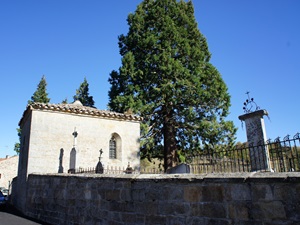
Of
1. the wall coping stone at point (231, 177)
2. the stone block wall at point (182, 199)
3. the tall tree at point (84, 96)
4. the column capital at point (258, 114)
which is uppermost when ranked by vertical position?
the tall tree at point (84, 96)

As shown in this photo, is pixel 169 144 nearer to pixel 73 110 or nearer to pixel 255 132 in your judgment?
pixel 73 110

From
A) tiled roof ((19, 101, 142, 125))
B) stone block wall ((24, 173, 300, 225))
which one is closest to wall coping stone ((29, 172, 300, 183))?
stone block wall ((24, 173, 300, 225))

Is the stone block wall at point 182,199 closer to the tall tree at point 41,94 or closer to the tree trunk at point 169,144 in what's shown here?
the tree trunk at point 169,144

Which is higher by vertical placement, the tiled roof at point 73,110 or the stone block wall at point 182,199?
the tiled roof at point 73,110

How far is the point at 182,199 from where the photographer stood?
13.5 feet

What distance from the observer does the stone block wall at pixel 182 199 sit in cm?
312

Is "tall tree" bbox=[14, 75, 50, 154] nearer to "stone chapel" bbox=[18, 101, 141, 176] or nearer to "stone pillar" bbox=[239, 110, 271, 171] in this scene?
"stone chapel" bbox=[18, 101, 141, 176]

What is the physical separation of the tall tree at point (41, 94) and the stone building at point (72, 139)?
65.0 feet

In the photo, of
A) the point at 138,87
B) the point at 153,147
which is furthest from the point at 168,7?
the point at 153,147

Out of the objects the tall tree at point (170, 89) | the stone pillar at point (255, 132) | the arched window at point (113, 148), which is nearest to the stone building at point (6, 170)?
the tall tree at point (170, 89)

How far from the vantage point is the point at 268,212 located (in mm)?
3166

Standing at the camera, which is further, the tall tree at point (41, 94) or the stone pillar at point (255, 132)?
the tall tree at point (41, 94)

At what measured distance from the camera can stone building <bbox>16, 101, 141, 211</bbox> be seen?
45.5 feet

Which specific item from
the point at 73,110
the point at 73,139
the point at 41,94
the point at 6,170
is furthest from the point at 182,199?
the point at 6,170
